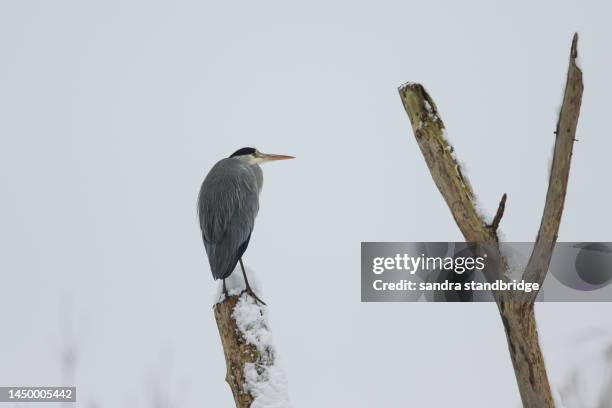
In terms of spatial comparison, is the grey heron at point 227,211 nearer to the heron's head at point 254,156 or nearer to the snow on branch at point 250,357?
the heron's head at point 254,156

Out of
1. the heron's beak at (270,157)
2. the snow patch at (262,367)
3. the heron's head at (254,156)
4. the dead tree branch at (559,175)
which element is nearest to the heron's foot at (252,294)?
the snow patch at (262,367)

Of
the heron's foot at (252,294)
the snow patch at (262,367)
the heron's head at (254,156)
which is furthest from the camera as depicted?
the heron's head at (254,156)

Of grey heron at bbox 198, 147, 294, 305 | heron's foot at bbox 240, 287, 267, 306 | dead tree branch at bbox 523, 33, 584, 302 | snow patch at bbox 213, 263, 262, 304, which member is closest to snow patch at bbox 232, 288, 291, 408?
heron's foot at bbox 240, 287, 267, 306

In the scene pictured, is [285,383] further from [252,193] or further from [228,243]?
[252,193]

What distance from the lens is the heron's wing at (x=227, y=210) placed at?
620 centimetres

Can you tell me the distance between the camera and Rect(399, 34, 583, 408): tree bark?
4703 mm

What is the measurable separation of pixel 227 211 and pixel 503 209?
8.66ft

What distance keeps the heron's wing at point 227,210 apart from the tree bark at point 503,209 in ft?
6.27

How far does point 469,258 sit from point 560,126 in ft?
3.63

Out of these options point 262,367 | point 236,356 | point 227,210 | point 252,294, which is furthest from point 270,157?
point 262,367

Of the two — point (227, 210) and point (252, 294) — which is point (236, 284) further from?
point (227, 210)

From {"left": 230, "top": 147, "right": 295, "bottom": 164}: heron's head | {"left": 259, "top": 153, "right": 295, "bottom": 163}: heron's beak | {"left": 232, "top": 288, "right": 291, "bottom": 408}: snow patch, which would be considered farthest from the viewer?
{"left": 259, "top": 153, "right": 295, "bottom": 163}: heron's beak

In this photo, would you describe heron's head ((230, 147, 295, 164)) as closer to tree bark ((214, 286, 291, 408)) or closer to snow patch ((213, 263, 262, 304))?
snow patch ((213, 263, 262, 304))

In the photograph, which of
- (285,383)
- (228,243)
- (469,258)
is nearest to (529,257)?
(469,258)
